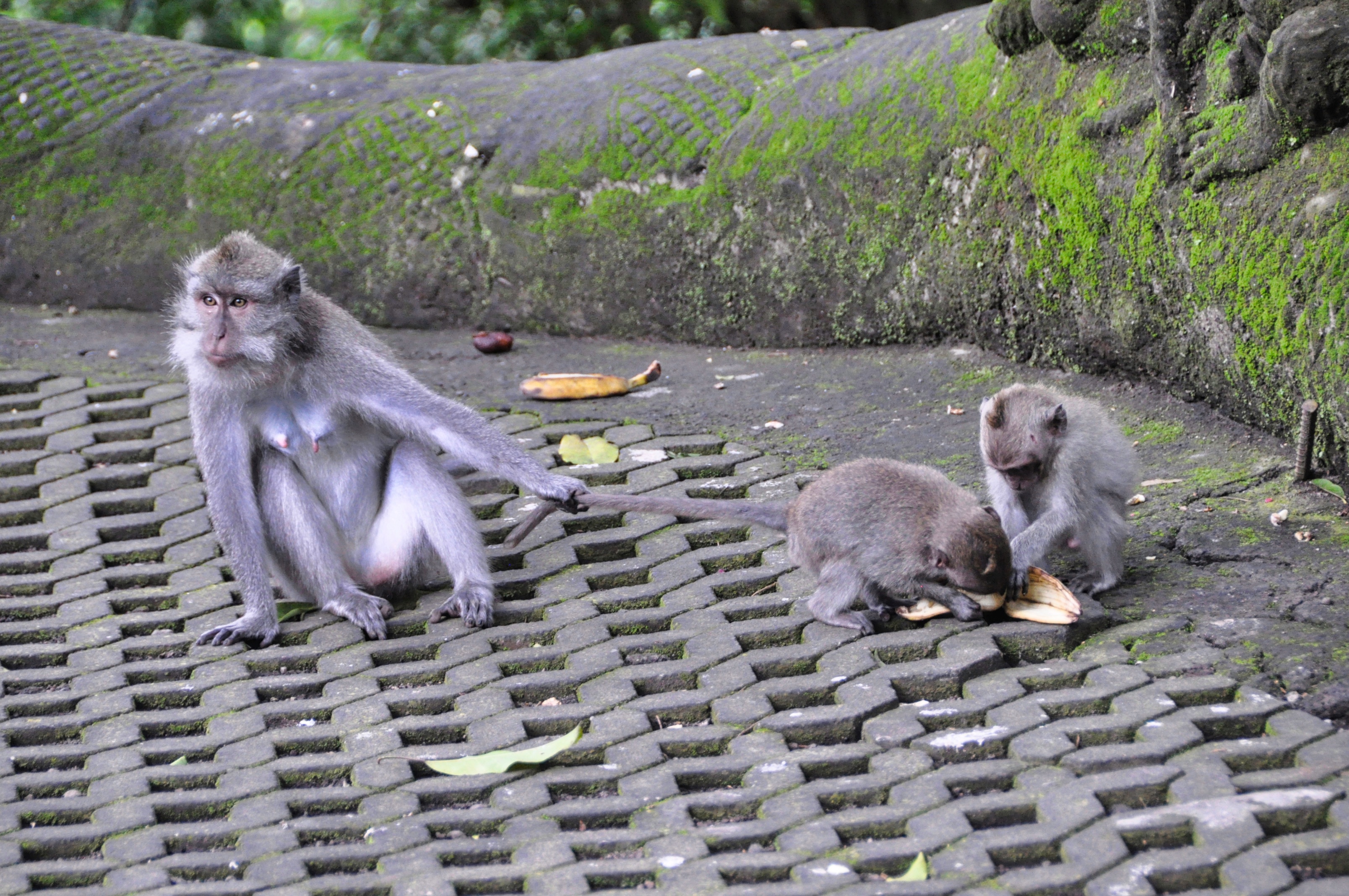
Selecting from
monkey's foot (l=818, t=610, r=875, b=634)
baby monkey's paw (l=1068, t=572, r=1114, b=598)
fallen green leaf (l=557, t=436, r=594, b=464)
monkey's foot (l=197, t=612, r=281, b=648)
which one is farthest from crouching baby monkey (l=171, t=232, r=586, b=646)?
baby monkey's paw (l=1068, t=572, r=1114, b=598)

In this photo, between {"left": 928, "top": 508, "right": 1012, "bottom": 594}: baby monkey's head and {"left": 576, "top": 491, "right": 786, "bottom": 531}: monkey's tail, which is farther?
{"left": 576, "top": 491, "right": 786, "bottom": 531}: monkey's tail

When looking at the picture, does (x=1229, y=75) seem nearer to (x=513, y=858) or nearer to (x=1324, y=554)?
A: (x=1324, y=554)

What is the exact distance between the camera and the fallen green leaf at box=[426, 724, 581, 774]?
11.7ft

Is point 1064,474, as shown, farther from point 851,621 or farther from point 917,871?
point 917,871

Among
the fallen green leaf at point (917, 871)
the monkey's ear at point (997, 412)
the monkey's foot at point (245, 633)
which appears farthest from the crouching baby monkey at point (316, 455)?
the fallen green leaf at point (917, 871)

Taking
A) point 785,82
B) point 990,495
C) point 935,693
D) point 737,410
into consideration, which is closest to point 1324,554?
point 990,495

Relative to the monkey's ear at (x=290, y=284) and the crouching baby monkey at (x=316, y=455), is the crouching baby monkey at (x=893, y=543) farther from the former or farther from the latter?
the monkey's ear at (x=290, y=284)

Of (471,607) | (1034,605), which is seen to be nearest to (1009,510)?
(1034,605)

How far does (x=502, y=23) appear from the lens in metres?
11.5

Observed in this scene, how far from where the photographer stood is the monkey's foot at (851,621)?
426cm

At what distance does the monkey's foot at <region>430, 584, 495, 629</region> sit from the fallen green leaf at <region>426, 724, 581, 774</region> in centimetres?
87

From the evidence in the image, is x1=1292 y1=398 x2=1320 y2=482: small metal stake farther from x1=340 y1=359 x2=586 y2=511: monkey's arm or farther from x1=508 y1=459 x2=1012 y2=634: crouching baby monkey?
x1=340 y1=359 x2=586 y2=511: monkey's arm

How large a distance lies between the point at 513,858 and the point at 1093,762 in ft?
4.69

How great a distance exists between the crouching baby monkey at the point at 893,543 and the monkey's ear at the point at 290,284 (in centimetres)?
184
